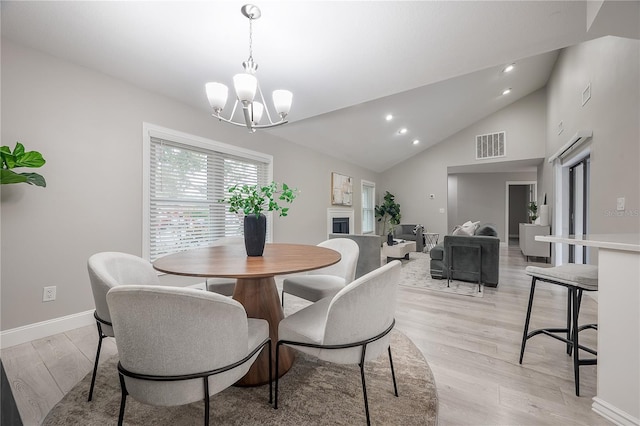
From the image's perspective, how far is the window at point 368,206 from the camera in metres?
7.51

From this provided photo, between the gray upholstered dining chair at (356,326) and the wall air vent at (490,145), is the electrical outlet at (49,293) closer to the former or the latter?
the gray upholstered dining chair at (356,326)

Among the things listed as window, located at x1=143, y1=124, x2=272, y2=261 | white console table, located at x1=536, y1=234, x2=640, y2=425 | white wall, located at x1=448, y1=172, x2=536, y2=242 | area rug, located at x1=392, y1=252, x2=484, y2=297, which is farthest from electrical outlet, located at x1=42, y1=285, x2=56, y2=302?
white wall, located at x1=448, y1=172, x2=536, y2=242

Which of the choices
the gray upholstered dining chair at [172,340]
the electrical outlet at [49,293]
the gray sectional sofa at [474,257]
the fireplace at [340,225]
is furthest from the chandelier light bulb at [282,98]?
the fireplace at [340,225]

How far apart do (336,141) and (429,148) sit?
3.61m

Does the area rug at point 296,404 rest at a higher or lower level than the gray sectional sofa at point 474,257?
lower

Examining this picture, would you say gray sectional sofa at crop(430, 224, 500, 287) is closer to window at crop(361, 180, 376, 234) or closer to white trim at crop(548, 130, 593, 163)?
white trim at crop(548, 130, 593, 163)

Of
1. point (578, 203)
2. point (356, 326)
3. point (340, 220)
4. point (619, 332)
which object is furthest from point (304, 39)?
point (578, 203)

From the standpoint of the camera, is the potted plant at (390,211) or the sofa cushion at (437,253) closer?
the sofa cushion at (437,253)

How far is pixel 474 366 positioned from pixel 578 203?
4.46 m

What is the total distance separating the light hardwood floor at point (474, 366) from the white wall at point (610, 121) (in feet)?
3.67

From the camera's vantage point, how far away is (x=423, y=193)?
7.75m

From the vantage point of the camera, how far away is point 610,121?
2785 millimetres

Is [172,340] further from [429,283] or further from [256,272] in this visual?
[429,283]

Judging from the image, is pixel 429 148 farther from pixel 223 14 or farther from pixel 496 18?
pixel 223 14
